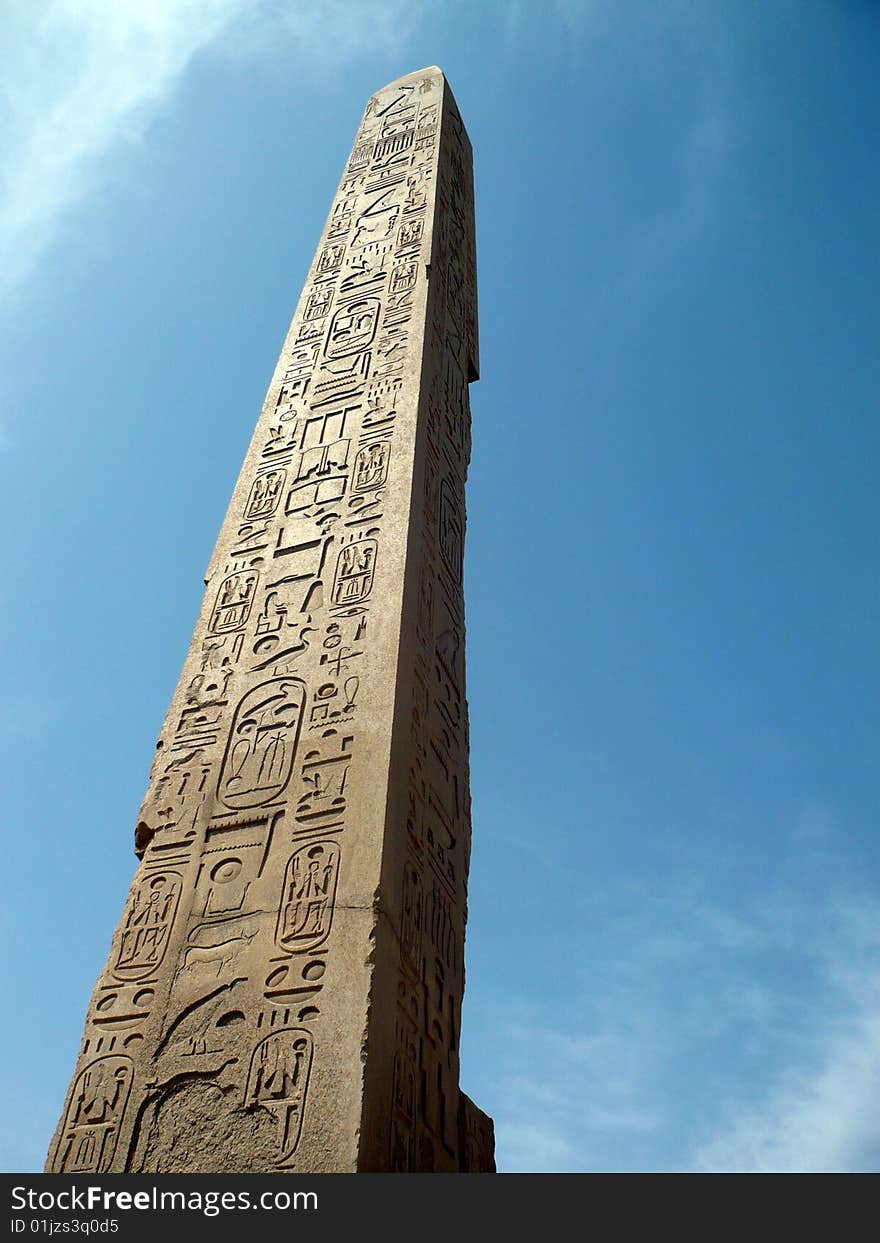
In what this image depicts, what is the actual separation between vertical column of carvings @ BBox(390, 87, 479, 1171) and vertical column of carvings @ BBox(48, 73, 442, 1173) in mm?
189

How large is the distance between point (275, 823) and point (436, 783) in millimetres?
670

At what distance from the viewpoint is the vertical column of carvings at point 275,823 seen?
3137mm

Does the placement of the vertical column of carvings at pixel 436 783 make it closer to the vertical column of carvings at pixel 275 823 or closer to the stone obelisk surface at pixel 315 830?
the stone obelisk surface at pixel 315 830

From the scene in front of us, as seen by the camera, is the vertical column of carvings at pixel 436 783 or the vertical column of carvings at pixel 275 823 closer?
the vertical column of carvings at pixel 275 823

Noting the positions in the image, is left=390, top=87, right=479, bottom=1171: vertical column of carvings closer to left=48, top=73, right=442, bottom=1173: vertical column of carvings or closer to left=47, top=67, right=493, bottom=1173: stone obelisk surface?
left=47, top=67, right=493, bottom=1173: stone obelisk surface

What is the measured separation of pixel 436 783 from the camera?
13.6 ft

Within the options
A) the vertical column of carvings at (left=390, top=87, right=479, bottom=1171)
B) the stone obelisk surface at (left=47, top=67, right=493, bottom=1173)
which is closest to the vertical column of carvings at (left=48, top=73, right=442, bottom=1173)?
the stone obelisk surface at (left=47, top=67, right=493, bottom=1173)

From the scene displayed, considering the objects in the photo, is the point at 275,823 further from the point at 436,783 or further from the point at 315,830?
the point at 436,783

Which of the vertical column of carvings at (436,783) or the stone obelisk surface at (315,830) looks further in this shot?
the vertical column of carvings at (436,783)

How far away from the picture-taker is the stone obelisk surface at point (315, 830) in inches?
124

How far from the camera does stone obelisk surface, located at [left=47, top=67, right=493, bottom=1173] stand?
10.3ft

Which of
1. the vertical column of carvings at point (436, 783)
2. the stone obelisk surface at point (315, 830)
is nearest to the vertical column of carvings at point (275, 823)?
the stone obelisk surface at point (315, 830)

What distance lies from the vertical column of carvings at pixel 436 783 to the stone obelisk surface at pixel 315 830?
1cm

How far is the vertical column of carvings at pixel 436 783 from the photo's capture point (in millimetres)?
3414
